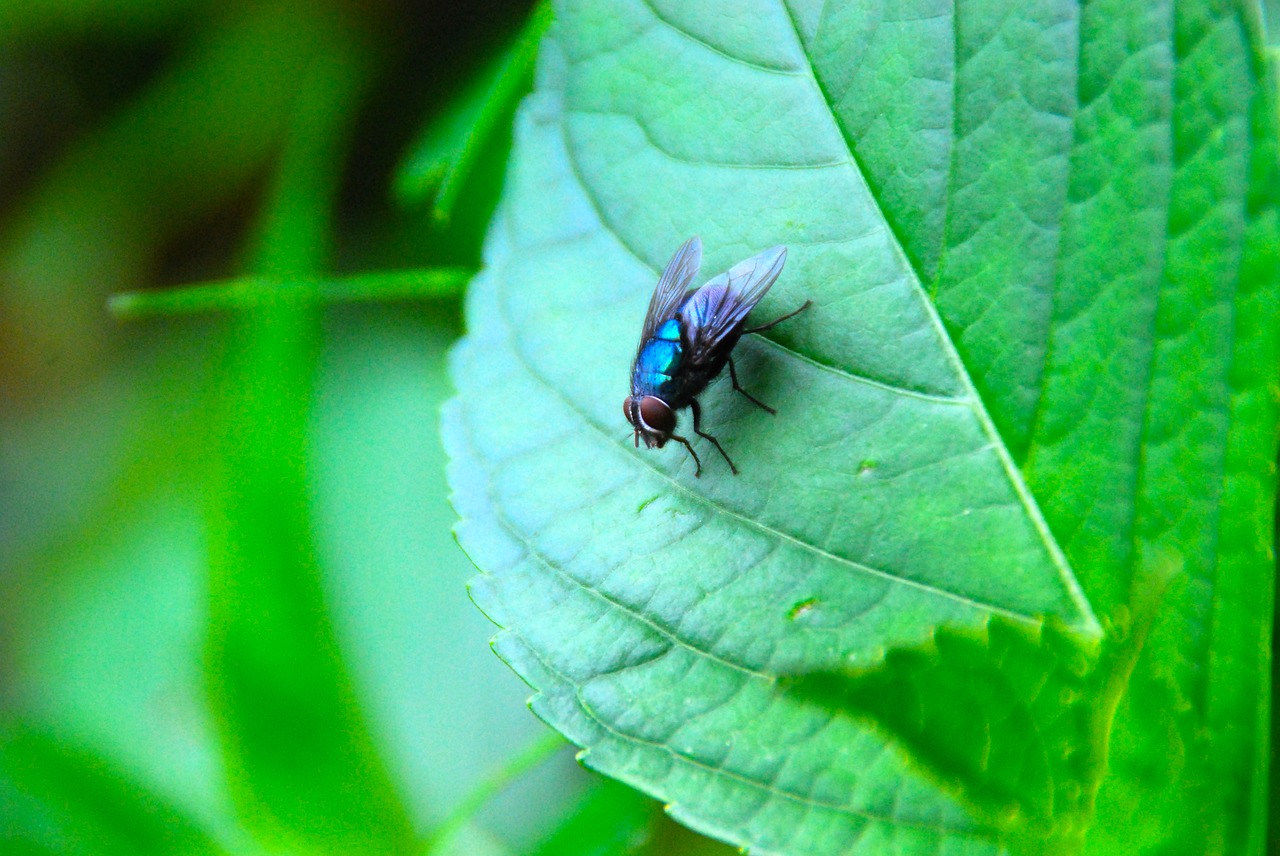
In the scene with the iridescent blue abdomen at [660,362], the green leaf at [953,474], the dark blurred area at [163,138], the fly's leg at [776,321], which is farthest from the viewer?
the dark blurred area at [163,138]

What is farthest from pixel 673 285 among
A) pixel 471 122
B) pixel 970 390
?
pixel 471 122

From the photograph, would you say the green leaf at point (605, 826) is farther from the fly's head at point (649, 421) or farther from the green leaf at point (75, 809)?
the green leaf at point (75, 809)

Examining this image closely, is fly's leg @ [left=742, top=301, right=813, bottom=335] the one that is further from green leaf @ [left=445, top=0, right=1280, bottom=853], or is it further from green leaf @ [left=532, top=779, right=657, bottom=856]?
green leaf @ [left=532, top=779, right=657, bottom=856]

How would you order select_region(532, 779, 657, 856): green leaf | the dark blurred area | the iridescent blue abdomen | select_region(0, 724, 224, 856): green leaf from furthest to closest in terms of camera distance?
the dark blurred area < select_region(0, 724, 224, 856): green leaf < select_region(532, 779, 657, 856): green leaf < the iridescent blue abdomen

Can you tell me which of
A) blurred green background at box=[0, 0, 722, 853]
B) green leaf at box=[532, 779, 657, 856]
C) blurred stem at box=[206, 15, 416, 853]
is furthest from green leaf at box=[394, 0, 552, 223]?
green leaf at box=[532, 779, 657, 856]

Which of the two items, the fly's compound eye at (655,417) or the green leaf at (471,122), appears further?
the green leaf at (471,122)

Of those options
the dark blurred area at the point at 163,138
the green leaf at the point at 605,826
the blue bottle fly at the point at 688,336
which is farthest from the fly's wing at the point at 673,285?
the dark blurred area at the point at 163,138

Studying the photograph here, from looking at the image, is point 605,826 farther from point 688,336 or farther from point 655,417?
point 688,336
